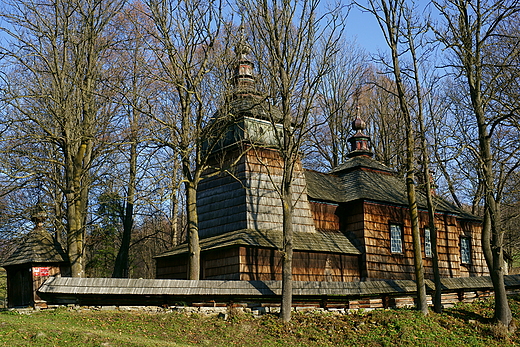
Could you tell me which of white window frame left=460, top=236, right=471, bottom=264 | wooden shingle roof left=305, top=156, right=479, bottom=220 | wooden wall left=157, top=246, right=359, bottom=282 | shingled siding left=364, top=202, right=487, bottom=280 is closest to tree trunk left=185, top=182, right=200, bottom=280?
wooden wall left=157, top=246, right=359, bottom=282

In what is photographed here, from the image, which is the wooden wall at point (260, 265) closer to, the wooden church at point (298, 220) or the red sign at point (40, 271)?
the wooden church at point (298, 220)

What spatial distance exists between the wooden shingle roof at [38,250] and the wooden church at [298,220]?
4.51 m

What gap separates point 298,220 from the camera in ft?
75.8

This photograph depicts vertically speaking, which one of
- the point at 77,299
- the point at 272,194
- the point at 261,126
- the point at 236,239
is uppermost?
the point at 261,126

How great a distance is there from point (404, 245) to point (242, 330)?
524 inches

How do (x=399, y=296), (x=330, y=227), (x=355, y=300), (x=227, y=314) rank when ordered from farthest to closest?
(x=330, y=227), (x=399, y=296), (x=355, y=300), (x=227, y=314)

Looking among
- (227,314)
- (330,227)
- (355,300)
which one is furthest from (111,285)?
(330,227)

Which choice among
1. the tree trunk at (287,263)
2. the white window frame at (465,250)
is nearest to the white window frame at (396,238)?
the white window frame at (465,250)

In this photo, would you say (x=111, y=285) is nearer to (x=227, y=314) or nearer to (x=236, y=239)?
(x=227, y=314)

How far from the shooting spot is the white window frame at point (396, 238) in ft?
83.4

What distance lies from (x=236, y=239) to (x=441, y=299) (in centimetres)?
834

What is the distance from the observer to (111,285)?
15.3m

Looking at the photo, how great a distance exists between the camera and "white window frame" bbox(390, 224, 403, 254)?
83.4 ft

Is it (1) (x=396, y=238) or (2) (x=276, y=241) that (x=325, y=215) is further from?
(2) (x=276, y=241)
